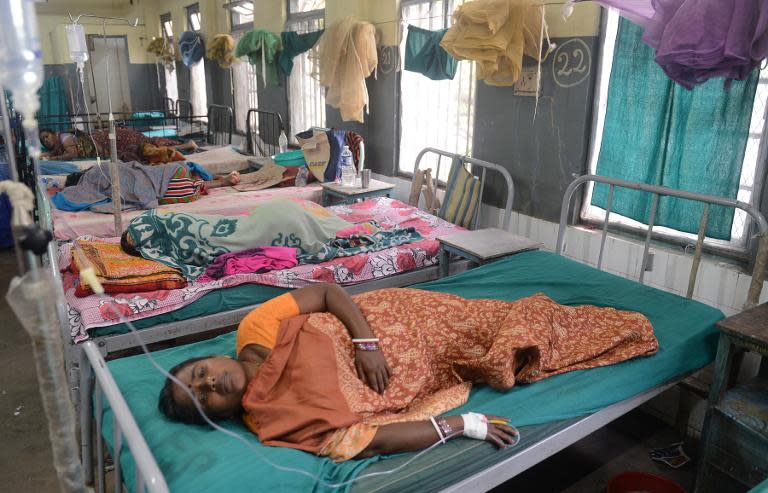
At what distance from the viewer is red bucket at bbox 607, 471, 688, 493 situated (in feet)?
7.14

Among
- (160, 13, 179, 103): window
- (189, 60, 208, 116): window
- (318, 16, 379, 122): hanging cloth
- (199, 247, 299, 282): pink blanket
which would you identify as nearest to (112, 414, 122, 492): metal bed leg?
(199, 247, 299, 282): pink blanket

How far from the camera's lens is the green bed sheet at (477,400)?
1.54m

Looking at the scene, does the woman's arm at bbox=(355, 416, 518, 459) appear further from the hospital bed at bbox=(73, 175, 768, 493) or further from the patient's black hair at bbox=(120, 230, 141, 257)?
the patient's black hair at bbox=(120, 230, 141, 257)

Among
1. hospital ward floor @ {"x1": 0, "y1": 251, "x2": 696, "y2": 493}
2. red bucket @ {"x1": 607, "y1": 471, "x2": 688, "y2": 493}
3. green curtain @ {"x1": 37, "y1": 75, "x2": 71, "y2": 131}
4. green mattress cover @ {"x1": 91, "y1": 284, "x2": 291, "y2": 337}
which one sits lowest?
hospital ward floor @ {"x1": 0, "y1": 251, "x2": 696, "y2": 493}

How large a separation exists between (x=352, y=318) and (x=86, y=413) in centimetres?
111

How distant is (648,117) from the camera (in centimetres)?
294

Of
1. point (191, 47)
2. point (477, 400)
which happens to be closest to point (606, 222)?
point (477, 400)

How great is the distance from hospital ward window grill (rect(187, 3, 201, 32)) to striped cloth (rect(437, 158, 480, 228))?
21.1ft

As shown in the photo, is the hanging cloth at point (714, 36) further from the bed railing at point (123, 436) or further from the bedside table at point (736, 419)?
the bed railing at point (123, 436)

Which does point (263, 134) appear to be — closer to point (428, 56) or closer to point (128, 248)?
point (428, 56)

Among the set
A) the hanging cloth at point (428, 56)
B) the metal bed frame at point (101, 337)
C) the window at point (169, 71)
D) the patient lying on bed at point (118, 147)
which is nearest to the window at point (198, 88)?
the window at point (169, 71)

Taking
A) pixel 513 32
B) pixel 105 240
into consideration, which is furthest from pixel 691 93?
pixel 105 240

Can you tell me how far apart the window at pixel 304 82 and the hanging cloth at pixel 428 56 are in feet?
6.60

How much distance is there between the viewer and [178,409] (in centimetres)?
173
